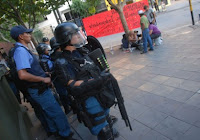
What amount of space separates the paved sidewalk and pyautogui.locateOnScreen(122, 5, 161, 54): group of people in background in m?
1.01

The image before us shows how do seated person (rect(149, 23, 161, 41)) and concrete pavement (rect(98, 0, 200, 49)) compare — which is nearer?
seated person (rect(149, 23, 161, 41))

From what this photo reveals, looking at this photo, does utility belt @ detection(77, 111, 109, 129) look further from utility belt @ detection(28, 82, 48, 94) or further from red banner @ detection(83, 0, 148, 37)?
red banner @ detection(83, 0, 148, 37)

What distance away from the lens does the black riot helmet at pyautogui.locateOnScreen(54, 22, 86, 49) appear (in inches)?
83.3

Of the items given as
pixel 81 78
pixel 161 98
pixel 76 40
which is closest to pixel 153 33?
pixel 161 98

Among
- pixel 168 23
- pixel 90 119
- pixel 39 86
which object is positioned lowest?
pixel 168 23

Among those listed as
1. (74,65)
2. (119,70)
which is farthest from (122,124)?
(119,70)

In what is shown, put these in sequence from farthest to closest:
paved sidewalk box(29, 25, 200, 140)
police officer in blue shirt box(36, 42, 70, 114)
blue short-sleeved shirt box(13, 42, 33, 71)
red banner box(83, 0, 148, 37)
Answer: red banner box(83, 0, 148, 37) < police officer in blue shirt box(36, 42, 70, 114) < paved sidewalk box(29, 25, 200, 140) < blue short-sleeved shirt box(13, 42, 33, 71)

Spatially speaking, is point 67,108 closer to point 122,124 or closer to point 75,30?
point 122,124

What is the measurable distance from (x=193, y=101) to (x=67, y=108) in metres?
2.66

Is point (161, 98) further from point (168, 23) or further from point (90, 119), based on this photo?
point (168, 23)

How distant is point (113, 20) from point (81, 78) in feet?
32.4

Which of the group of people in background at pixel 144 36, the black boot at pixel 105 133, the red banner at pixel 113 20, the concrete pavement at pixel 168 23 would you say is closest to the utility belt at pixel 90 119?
the black boot at pixel 105 133

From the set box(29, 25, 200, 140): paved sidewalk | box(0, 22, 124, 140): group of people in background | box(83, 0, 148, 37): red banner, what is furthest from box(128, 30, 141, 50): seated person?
box(0, 22, 124, 140): group of people in background

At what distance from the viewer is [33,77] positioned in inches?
96.4
